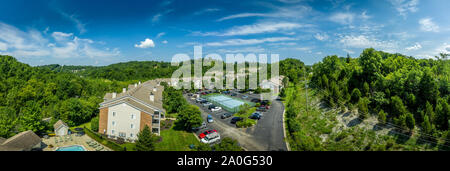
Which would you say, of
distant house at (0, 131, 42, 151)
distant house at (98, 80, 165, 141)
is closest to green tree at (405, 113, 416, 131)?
distant house at (98, 80, 165, 141)

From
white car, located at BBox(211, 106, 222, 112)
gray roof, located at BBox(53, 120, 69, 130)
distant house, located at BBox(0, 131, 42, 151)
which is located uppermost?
white car, located at BBox(211, 106, 222, 112)

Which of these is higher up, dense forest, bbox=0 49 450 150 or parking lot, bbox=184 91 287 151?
dense forest, bbox=0 49 450 150

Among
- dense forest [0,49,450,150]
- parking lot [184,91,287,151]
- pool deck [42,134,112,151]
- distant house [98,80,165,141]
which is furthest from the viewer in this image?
distant house [98,80,165,141]

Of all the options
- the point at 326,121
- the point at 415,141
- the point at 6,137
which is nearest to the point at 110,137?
the point at 6,137

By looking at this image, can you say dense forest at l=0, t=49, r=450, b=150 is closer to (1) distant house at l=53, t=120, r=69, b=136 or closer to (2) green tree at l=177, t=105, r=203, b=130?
(1) distant house at l=53, t=120, r=69, b=136

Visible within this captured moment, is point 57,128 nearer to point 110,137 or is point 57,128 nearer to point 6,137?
point 6,137

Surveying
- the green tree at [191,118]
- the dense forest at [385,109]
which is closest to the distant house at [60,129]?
the green tree at [191,118]
